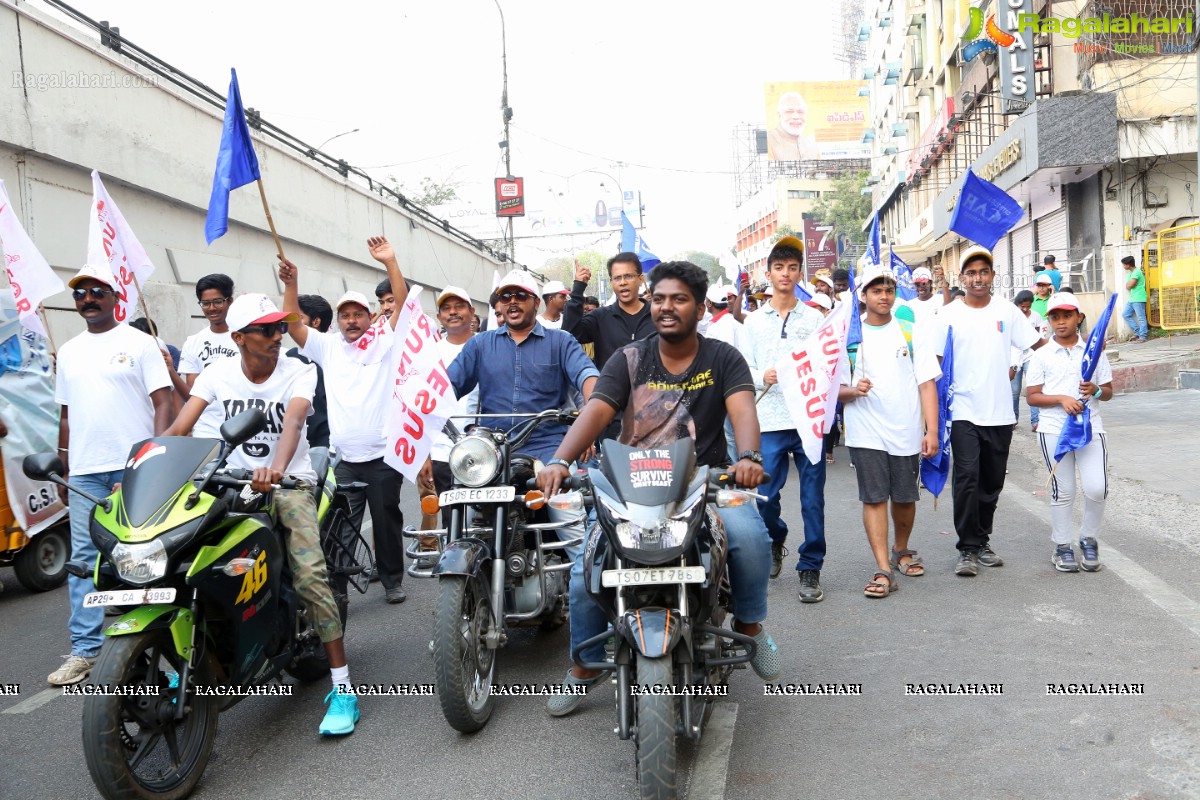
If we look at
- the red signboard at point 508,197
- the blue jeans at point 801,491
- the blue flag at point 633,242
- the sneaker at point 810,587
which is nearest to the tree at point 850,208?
the red signboard at point 508,197

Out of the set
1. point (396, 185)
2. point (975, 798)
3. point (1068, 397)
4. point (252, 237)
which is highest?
point (396, 185)

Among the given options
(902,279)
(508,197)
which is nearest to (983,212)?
(902,279)

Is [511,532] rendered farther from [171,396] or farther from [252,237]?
[252,237]

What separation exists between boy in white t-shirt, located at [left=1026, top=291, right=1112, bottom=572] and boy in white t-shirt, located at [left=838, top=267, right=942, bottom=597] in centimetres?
81

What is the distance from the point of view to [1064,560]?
6445mm

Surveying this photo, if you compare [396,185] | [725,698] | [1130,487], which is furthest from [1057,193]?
[396,185]

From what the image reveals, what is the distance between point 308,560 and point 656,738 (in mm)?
2002

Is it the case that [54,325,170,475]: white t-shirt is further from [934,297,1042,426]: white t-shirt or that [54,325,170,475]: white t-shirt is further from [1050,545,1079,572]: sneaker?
[1050,545,1079,572]: sneaker

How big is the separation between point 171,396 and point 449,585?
2.17m

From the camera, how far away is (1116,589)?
5.94 meters

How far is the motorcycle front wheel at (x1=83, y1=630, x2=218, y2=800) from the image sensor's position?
135 inches

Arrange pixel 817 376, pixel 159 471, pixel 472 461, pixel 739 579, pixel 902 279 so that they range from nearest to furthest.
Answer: pixel 159 471, pixel 739 579, pixel 472 461, pixel 817 376, pixel 902 279

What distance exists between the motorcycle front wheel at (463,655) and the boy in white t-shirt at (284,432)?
53 centimetres

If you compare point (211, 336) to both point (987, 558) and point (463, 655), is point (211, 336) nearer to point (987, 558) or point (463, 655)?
point (463, 655)
